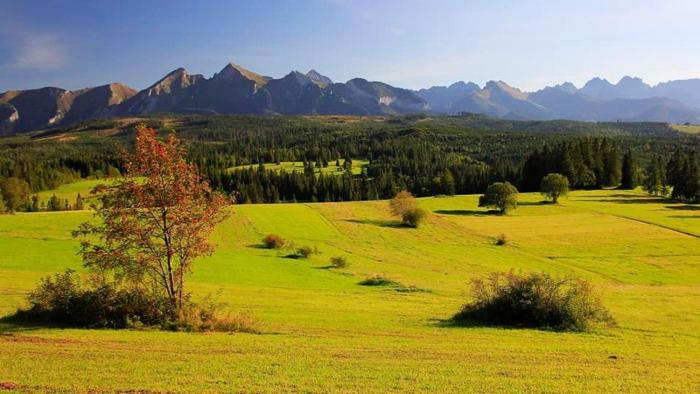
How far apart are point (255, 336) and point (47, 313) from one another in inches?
395

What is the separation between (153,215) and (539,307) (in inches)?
833

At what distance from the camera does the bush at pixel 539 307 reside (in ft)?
87.2

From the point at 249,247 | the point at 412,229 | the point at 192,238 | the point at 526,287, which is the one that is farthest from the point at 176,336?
the point at 412,229

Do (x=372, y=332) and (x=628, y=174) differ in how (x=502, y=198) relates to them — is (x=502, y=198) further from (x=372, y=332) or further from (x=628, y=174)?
(x=372, y=332)

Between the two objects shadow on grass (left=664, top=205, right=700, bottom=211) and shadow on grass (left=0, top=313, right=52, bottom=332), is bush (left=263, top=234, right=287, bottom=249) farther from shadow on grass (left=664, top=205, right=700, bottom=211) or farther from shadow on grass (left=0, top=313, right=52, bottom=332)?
shadow on grass (left=664, top=205, right=700, bottom=211)

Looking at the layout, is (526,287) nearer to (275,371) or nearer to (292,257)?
(275,371)

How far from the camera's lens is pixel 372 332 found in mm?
24000

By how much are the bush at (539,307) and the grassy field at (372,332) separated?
4.72 feet

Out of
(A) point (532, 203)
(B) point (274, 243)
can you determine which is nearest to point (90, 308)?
(B) point (274, 243)

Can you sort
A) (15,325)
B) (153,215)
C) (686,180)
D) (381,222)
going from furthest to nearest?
1. (686,180)
2. (381,222)
3. (153,215)
4. (15,325)

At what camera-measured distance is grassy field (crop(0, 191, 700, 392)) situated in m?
15.5

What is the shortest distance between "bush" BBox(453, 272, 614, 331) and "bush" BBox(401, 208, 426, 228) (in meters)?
62.3

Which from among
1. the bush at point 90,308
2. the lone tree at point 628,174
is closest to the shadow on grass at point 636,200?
the lone tree at point 628,174

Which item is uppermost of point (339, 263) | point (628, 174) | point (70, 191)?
point (628, 174)
